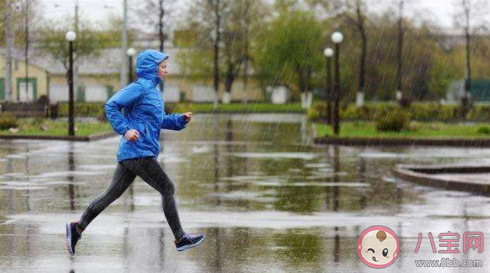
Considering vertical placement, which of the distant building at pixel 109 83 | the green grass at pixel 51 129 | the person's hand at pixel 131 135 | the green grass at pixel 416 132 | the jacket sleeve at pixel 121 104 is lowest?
the distant building at pixel 109 83

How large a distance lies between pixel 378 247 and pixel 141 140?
2.37 meters

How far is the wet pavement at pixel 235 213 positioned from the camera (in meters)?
8.43

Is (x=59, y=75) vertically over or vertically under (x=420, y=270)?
under

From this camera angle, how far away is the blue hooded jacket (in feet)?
27.9

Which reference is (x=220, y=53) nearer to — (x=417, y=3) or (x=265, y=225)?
(x=417, y=3)

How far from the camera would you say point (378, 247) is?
354 inches

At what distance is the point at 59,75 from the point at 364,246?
275 ft

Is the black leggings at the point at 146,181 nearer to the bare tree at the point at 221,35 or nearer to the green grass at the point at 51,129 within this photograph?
the green grass at the point at 51,129

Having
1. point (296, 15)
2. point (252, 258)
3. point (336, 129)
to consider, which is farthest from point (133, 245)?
point (296, 15)

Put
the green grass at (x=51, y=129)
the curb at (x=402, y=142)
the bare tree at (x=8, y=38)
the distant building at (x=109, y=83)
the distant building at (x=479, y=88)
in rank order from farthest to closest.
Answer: the distant building at (x=479, y=88)
the distant building at (x=109, y=83)
the bare tree at (x=8, y=38)
the green grass at (x=51, y=129)
the curb at (x=402, y=142)

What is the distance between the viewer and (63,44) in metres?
75.1

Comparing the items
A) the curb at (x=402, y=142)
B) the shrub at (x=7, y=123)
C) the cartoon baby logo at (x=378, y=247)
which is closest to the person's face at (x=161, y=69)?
the cartoon baby logo at (x=378, y=247)

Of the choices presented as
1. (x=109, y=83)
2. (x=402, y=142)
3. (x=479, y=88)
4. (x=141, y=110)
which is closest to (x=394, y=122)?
(x=402, y=142)

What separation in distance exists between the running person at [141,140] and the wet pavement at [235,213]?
0.82 feet
